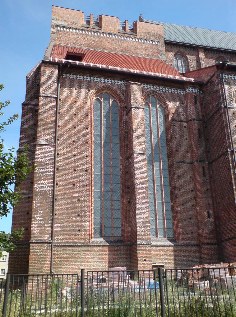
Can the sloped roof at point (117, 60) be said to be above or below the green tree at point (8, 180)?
above

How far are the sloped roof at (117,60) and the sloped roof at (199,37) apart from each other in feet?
16.6

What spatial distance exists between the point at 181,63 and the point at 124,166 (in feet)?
40.5

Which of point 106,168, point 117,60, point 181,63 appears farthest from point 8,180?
point 181,63

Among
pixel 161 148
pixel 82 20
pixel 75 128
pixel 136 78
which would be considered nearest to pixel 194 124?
pixel 161 148

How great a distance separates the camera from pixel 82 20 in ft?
76.8

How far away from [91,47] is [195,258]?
14789 mm

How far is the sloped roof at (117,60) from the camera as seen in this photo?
2009cm

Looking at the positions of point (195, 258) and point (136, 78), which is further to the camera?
point (136, 78)

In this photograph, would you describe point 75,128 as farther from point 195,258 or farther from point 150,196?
point 195,258

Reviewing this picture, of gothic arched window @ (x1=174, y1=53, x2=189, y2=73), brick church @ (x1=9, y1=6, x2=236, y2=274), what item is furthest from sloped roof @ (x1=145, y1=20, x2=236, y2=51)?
brick church @ (x1=9, y1=6, x2=236, y2=274)

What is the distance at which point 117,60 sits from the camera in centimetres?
2098

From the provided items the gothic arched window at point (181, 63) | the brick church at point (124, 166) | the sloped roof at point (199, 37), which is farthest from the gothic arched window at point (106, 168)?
the sloped roof at point (199, 37)

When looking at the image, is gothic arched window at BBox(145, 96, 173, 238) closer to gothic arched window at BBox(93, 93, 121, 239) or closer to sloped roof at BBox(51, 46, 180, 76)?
gothic arched window at BBox(93, 93, 121, 239)

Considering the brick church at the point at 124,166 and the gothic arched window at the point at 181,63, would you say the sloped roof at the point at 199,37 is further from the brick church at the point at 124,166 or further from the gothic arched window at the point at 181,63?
the brick church at the point at 124,166
